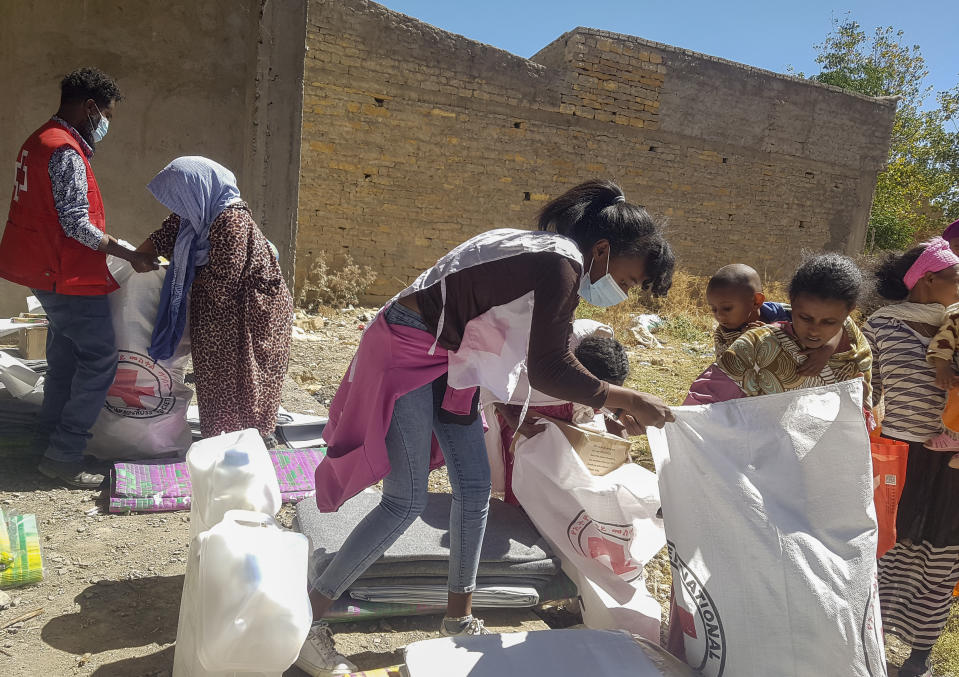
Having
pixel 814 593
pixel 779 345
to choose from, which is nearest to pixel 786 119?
pixel 779 345

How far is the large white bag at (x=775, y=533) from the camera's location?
1.55 m

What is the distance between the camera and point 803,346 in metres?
2.08

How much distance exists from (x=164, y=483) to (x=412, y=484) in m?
1.57

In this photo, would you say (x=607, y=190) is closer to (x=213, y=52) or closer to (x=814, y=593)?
(x=814, y=593)

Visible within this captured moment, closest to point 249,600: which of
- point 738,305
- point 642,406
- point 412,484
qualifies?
point 412,484

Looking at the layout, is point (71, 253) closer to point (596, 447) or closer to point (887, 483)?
point (596, 447)

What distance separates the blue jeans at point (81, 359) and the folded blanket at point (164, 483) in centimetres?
22

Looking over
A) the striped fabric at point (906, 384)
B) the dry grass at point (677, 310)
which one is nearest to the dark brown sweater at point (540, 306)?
the striped fabric at point (906, 384)

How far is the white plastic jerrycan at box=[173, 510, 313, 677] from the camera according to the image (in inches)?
50.3

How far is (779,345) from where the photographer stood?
206 centimetres

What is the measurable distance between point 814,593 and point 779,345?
78 centimetres

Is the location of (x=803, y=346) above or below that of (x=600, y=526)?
above

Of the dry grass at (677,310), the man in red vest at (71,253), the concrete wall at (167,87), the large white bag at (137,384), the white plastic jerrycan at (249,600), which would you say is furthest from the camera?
the dry grass at (677,310)

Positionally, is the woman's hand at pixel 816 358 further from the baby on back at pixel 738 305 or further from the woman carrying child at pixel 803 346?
the baby on back at pixel 738 305
